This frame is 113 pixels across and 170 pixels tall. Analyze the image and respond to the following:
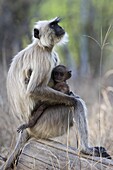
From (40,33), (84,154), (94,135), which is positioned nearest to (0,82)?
(94,135)

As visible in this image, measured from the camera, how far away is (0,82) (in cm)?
859

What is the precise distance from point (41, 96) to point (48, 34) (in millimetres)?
820

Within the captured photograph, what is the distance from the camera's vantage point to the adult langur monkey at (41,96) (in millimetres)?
5508

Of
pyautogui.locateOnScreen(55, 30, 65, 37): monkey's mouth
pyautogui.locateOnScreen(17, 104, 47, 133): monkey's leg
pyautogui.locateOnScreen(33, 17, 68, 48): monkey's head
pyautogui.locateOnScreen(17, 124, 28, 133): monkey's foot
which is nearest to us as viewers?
pyautogui.locateOnScreen(17, 124, 28, 133): monkey's foot

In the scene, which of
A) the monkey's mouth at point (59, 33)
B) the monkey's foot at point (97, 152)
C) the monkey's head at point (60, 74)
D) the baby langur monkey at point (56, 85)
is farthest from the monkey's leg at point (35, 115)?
the monkey's mouth at point (59, 33)

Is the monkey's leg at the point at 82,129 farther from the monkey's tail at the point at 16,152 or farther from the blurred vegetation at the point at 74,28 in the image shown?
the blurred vegetation at the point at 74,28

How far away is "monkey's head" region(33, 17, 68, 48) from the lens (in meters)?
5.82

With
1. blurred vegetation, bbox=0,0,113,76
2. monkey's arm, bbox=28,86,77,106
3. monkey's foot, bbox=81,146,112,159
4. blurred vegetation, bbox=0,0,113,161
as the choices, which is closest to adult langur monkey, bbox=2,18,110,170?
monkey's arm, bbox=28,86,77,106

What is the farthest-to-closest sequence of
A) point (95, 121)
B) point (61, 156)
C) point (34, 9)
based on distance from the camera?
point (34, 9), point (95, 121), point (61, 156)

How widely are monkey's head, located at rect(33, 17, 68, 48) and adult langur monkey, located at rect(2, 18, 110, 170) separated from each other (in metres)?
0.01

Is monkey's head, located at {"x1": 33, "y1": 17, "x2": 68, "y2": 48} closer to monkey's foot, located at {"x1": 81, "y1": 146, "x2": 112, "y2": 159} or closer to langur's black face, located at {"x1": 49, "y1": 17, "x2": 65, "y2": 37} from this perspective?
langur's black face, located at {"x1": 49, "y1": 17, "x2": 65, "y2": 37}

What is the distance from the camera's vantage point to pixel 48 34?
594 centimetres

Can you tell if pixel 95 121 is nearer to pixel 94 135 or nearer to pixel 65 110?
pixel 94 135

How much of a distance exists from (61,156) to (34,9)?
1593 cm
